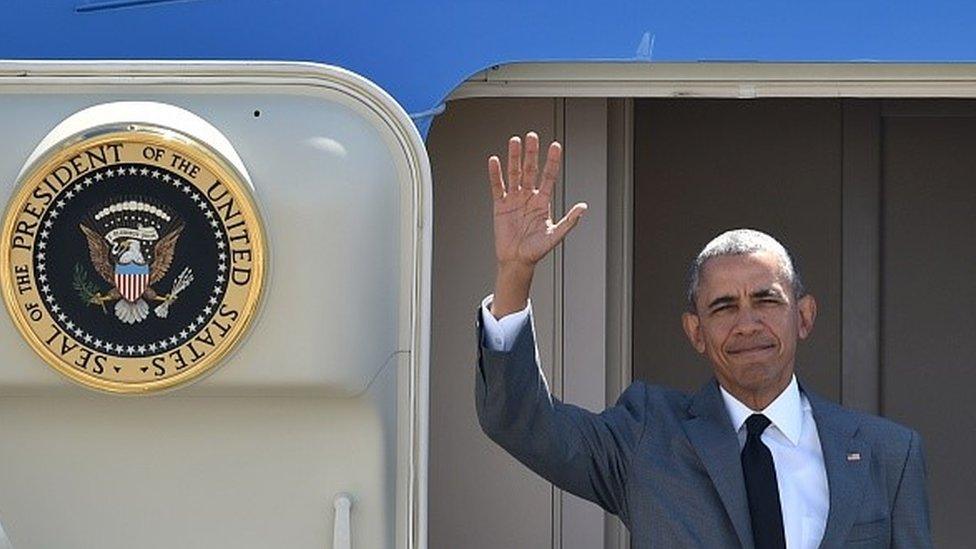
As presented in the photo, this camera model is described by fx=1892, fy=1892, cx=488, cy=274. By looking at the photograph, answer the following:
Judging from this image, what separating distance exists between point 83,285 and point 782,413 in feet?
3.46

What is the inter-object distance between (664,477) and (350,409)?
1.59ft

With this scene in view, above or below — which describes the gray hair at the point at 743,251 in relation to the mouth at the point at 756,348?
above

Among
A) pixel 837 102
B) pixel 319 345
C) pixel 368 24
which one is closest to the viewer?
pixel 319 345

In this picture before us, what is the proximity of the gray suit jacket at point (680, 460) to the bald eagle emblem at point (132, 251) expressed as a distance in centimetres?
47

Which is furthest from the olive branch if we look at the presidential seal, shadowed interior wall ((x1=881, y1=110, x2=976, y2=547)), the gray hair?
shadowed interior wall ((x1=881, y1=110, x2=976, y2=547))

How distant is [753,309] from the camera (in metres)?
2.82

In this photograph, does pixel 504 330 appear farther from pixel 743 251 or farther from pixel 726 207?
pixel 726 207

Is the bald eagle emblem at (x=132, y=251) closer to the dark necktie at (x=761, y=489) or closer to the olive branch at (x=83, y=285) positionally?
the olive branch at (x=83, y=285)

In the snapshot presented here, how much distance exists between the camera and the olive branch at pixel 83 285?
106 inches

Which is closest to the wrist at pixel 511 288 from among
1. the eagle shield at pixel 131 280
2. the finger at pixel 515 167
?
the finger at pixel 515 167

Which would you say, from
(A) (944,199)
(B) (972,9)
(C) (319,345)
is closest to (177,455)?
(C) (319,345)

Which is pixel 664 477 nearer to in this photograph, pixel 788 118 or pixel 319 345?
pixel 319 345

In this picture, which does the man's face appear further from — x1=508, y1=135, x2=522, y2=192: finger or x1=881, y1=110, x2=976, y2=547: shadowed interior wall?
x1=881, y1=110, x2=976, y2=547: shadowed interior wall

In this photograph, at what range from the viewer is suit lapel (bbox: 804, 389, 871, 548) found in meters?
2.74
